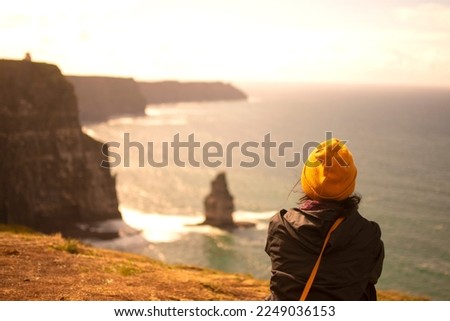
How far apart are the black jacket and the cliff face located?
4609 centimetres

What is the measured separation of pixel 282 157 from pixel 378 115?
7505 centimetres

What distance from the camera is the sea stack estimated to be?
198 feet

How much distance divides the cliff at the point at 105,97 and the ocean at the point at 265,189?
38.9 ft

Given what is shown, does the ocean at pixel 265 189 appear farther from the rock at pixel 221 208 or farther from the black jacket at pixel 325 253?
the rock at pixel 221 208

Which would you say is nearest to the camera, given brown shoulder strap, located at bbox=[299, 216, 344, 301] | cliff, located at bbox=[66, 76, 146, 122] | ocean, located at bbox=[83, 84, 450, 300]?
brown shoulder strap, located at bbox=[299, 216, 344, 301]

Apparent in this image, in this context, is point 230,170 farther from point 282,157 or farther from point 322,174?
point 322,174

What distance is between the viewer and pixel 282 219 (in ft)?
16.6

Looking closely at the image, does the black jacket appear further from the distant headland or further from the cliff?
the distant headland

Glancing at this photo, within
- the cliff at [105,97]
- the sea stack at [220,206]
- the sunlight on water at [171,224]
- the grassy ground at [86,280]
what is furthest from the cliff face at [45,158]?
the cliff at [105,97]

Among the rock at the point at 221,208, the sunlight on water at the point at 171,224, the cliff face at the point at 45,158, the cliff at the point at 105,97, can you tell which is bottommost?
the sunlight on water at the point at 171,224

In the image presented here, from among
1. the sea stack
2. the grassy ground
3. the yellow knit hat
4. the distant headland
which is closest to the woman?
the yellow knit hat

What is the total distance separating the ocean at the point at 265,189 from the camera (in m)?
47.1

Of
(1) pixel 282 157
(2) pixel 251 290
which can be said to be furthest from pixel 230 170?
(2) pixel 251 290
